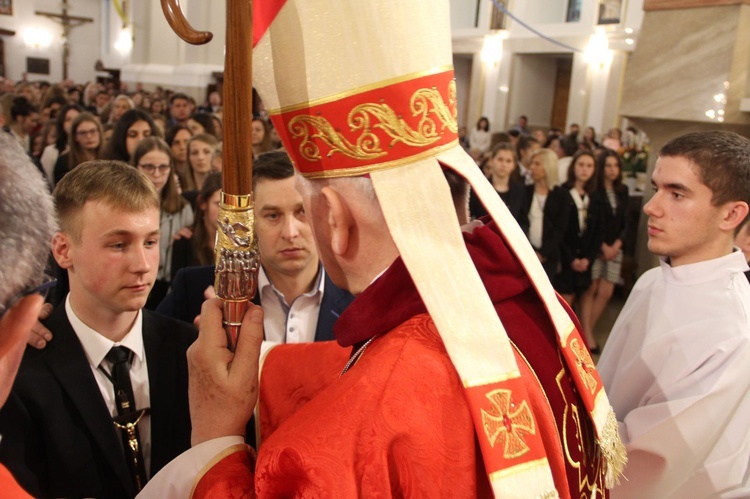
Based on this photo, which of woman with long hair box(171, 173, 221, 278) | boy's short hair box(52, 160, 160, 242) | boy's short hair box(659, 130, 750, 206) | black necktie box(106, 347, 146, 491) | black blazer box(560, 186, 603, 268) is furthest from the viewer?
black blazer box(560, 186, 603, 268)

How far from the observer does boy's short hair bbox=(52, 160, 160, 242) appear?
70.7 inches

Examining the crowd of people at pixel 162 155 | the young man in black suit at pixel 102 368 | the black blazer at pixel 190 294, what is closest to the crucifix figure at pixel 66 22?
the crowd of people at pixel 162 155

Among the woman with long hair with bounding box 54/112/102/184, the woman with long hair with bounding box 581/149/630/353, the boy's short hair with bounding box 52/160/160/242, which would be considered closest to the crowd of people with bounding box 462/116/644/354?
the woman with long hair with bounding box 581/149/630/353

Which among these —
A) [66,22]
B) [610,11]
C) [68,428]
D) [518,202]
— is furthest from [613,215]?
[66,22]

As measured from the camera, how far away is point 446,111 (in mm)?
1312

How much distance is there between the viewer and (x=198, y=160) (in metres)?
4.71

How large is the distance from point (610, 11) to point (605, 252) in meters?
11.0

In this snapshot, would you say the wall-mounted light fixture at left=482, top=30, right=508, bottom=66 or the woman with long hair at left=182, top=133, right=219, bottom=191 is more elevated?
the wall-mounted light fixture at left=482, top=30, right=508, bottom=66

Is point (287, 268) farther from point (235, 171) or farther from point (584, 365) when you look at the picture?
point (584, 365)

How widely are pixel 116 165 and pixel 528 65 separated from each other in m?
16.4

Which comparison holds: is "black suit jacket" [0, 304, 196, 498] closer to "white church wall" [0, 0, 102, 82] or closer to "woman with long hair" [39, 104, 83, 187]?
"woman with long hair" [39, 104, 83, 187]

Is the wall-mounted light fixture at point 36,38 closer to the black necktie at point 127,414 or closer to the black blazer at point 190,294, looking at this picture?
the black blazer at point 190,294

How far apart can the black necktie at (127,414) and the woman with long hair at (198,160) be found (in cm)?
310

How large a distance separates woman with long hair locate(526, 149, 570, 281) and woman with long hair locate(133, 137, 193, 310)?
2964 mm
